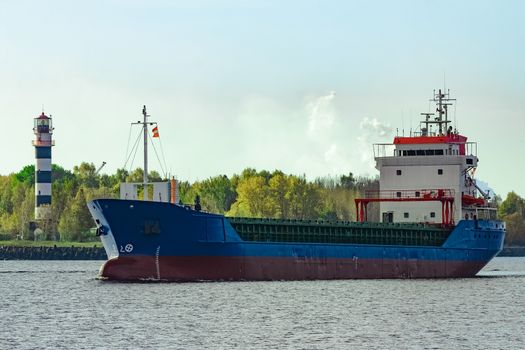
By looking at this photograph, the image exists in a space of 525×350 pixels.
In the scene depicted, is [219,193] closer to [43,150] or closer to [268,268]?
[43,150]

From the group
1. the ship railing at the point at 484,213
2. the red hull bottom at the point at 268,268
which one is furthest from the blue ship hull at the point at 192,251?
the ship railing at the point at 484,213

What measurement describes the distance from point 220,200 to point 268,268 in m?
91.9

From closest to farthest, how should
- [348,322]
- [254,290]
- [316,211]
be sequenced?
[348,322] → [254,290] → [316,211]

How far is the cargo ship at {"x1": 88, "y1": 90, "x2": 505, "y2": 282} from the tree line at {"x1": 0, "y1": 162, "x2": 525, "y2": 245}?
58.5 m

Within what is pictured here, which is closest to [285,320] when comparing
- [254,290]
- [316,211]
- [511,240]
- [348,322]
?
[348,322]

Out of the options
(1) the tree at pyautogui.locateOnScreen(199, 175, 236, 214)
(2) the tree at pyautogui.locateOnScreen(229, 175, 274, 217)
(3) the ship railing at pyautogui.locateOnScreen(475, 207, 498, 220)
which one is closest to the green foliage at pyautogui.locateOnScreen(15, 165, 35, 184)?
(1) the tree at pyautogui.locateOnScreen(199, 175, 236, 214)

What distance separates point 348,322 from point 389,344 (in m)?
6.20

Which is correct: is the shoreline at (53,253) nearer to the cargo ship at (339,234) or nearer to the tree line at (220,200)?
the tree line at (220,200)

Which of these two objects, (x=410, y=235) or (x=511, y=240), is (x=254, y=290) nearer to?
(x=410, y=235)

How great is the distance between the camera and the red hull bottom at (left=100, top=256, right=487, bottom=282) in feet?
210

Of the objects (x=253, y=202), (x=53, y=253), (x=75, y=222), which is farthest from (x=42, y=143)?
(x=253, y=202)

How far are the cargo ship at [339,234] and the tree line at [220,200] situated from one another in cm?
5848

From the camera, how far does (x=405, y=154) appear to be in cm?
7962

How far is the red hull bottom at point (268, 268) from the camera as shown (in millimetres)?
64125
